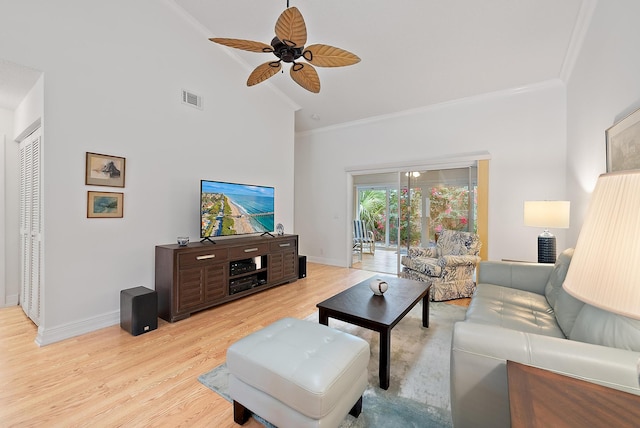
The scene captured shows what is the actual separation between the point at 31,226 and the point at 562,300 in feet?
15.7

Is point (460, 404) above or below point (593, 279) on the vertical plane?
below

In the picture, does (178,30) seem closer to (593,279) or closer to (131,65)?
(131,65)

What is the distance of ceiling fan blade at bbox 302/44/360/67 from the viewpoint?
221 cm

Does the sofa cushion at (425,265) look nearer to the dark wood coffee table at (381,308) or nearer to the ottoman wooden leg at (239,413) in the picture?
the dark wood coffee table at (381,308)

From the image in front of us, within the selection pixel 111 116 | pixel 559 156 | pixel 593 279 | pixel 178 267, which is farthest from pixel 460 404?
pixel 559 156

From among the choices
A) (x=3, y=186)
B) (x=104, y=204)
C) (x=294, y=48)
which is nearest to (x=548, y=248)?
(x=294, y=48)

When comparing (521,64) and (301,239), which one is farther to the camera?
(301,239)

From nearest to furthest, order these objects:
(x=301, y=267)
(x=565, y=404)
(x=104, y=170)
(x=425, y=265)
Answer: (x=565, y=404) → (x=104, y=170) → (x=425, y=265) → (x=301, y=267)

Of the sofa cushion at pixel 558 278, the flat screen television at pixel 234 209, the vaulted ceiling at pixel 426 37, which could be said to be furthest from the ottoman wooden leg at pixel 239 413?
the vaulted ceiling at pixel 426 37

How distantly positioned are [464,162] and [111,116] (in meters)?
4.88

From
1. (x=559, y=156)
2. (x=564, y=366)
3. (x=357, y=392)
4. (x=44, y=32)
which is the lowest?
(x=357, y=392)

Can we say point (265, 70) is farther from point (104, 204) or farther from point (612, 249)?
point (612, 249)

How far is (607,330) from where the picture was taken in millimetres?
1276

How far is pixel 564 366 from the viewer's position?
3.66 feet
